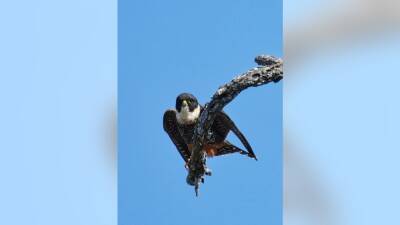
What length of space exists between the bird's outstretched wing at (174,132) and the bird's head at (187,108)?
1.6 inches

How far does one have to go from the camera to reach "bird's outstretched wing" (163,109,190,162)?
11.7ft

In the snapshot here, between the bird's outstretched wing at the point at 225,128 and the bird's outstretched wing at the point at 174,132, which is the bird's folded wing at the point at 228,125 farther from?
the bird's outstretched wing at the point at 174,132

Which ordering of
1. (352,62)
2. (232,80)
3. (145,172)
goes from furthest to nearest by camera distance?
(145,172)
(232,80)
(352,62)

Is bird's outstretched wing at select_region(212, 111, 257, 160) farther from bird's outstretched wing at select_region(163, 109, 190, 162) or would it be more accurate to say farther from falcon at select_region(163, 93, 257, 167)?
bird's outstretched wing at select_region(163, 109, 190, 162)

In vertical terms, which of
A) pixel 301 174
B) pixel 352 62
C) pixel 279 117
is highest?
pixel 352 62

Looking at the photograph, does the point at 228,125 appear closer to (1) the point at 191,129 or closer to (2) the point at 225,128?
(2) the point at 225,128

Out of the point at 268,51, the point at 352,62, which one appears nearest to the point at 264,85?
the point at 268,51

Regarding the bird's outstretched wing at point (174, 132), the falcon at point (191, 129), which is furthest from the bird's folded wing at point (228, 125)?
the bird's outstretched wing at point (174, 132)

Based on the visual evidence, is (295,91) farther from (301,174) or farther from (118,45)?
(118,45)

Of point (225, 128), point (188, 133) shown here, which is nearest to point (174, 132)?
point (188, 133)

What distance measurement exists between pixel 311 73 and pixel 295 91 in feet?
0.29

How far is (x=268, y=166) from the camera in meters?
3.18

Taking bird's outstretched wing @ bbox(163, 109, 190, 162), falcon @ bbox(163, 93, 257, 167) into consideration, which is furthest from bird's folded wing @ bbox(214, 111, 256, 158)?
bird's outstretched wing @ bbox(163, 109, 190, 162)

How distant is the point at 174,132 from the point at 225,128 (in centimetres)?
27
